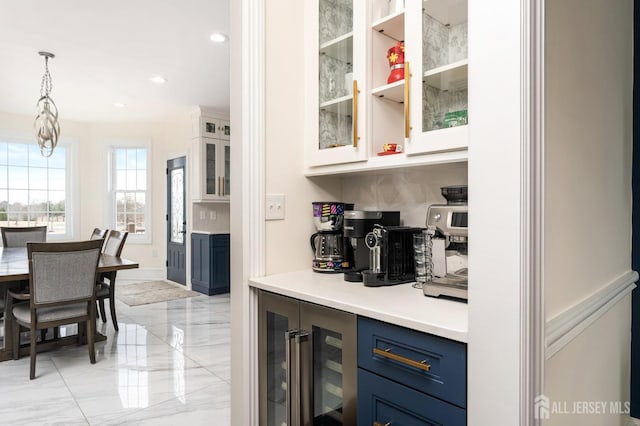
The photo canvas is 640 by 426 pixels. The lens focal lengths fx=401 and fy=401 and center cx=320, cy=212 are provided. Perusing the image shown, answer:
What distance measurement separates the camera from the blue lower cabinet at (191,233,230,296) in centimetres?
555

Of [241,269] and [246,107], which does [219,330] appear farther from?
[246,107]

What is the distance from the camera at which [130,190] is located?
22.3 ft

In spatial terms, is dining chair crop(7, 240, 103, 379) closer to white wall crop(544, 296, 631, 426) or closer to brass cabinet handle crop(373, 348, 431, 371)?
brass cabinet handle crop(373, 348, 431, 371)

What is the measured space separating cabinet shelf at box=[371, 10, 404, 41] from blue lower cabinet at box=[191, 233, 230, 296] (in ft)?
14.3

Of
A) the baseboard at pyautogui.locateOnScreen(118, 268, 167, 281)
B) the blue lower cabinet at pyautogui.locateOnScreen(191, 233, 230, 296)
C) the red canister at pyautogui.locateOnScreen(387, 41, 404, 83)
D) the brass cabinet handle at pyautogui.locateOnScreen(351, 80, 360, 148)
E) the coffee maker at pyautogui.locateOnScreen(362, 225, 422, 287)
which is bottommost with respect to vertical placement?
the baseboard at pyautogui.locateOnScreen(118, 268, 167, 281)

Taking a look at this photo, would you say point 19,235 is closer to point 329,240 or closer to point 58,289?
point 58,289

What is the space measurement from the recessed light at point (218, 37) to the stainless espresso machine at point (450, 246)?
108 inches

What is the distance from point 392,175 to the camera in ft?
6.44

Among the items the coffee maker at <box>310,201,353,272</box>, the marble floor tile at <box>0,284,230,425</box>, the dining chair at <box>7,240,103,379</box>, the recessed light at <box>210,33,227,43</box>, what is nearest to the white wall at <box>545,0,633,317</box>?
the coffee maker at <box>310,201,353,272</box>

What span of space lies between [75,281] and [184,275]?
3.19 m

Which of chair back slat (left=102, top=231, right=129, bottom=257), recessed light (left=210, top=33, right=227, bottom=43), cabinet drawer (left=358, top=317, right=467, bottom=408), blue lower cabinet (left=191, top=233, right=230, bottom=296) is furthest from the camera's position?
blue lower cabinet (left=191, top=233, right=230, bottom=296)

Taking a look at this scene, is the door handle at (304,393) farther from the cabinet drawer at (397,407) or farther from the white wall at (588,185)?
the white wall at (588,185)

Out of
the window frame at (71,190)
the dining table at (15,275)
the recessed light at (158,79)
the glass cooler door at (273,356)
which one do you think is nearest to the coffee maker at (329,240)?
the glass cooler door at (273,356)

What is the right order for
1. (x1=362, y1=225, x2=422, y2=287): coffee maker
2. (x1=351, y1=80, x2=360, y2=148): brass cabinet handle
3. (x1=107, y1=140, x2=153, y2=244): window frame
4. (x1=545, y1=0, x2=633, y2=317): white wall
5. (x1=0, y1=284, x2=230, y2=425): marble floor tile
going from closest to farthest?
1. (x1=545, y1=0, x2=633, y2=317): white wall
2. (x1=362, y1=225, x2=422, y2=287): coffee maker
3. (x1=351, y1=80, x2=360, y2=148): brass cabinet handle
4. (x1=0, y1=284, x2=230, y2=425): marble floor tile
5. (x1=107, y1=140, x2=153, y2=244): window frame
